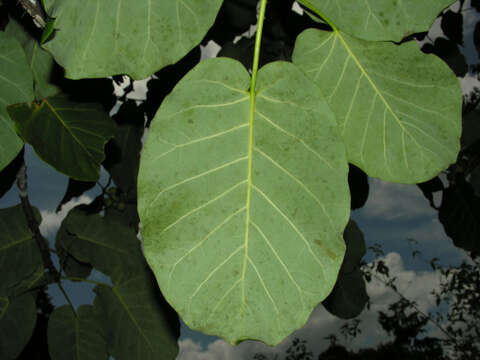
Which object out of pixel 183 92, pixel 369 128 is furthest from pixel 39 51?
pixel 369 128

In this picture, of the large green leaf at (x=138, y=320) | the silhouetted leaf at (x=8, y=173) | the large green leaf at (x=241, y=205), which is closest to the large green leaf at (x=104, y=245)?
the large green leaf at (x=138, y=320)

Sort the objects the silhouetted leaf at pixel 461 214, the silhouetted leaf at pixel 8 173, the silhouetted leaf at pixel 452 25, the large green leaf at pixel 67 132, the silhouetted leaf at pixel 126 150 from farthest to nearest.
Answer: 1. the silhouetted leaf at pixel 452 25
2. the silhouetted leaf at pixel 461 214
3. the silhouetted leaf at pixel 126 150
4. the silhouetted leaf at pixel 8 173
5. the large green leaf at pixel 67 132

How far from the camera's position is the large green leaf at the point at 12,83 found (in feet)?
2.61

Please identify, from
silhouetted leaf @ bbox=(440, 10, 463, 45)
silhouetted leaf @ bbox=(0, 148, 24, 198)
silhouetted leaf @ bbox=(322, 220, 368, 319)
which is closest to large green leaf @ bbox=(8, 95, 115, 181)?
silhouetted leaf @ bbox=(0, 148, 24, 198)

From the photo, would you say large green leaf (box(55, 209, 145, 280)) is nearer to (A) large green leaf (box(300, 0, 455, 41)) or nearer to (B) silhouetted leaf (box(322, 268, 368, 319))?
(B) silhouetted leaf (box(322, 268, 368, 319))

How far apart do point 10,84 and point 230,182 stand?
529 mm

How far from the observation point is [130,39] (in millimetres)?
509

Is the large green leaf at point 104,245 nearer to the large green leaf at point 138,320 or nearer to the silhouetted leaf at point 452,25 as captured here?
the large green leaf at point 138,320

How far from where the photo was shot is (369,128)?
25.1 inches

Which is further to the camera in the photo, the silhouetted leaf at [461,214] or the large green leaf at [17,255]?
the silhouetted leaf at [461,214]

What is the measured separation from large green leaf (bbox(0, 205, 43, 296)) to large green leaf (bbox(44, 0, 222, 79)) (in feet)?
3.02

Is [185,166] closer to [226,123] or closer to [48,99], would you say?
[226,123]

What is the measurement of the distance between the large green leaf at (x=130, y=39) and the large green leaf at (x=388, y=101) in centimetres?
19

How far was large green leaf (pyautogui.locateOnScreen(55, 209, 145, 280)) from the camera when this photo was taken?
4.27 feet
